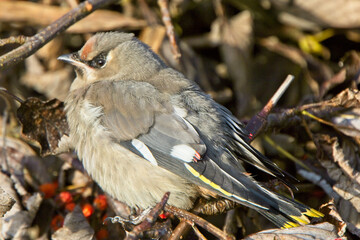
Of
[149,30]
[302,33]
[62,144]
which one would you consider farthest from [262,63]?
[62,144]

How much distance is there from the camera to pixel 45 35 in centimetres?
363

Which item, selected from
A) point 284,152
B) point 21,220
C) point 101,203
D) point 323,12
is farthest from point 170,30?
point 21,220

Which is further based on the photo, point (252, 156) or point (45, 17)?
point (45, 17)

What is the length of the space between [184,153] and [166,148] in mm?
138

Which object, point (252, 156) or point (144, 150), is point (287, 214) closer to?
point (252, 156)

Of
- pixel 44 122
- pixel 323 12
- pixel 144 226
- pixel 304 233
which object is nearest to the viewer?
pixel 144 226

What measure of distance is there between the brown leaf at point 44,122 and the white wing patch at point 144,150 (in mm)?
746

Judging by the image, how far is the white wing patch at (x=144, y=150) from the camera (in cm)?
332

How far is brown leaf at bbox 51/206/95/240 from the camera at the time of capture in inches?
142

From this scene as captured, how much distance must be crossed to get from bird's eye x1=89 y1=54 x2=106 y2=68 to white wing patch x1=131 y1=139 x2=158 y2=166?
2.68 ft

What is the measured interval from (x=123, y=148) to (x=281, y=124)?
1227 millimetres

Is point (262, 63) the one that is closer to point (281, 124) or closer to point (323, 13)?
point (323, 13)

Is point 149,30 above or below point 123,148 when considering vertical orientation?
above

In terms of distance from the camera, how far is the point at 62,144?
3.82 metres
